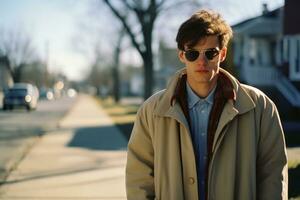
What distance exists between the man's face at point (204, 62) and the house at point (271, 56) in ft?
70.7

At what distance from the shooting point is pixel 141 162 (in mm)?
3012

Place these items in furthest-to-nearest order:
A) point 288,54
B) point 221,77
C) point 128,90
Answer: point 128,90 → point 288,54 → point 221,77

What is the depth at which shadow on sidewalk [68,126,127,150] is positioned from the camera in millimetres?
14391

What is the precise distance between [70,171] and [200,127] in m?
7.45

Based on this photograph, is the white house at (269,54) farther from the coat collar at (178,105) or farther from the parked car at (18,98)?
the coat collar at (178,105)

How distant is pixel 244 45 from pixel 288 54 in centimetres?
498

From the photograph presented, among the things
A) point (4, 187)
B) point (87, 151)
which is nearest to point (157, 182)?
point (4, 187)

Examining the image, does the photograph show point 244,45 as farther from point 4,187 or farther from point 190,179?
point 190,179

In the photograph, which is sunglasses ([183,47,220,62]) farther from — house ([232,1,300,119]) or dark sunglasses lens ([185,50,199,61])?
house ([232,1,300,119])

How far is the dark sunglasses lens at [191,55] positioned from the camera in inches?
111

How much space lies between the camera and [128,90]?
4466 inches

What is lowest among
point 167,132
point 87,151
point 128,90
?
point 128,90

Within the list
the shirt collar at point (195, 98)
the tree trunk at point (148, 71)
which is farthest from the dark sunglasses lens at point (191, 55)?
the tree trunk at point (148, 71)

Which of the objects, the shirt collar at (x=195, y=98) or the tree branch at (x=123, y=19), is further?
the tree branch at (x=123, y=19)
